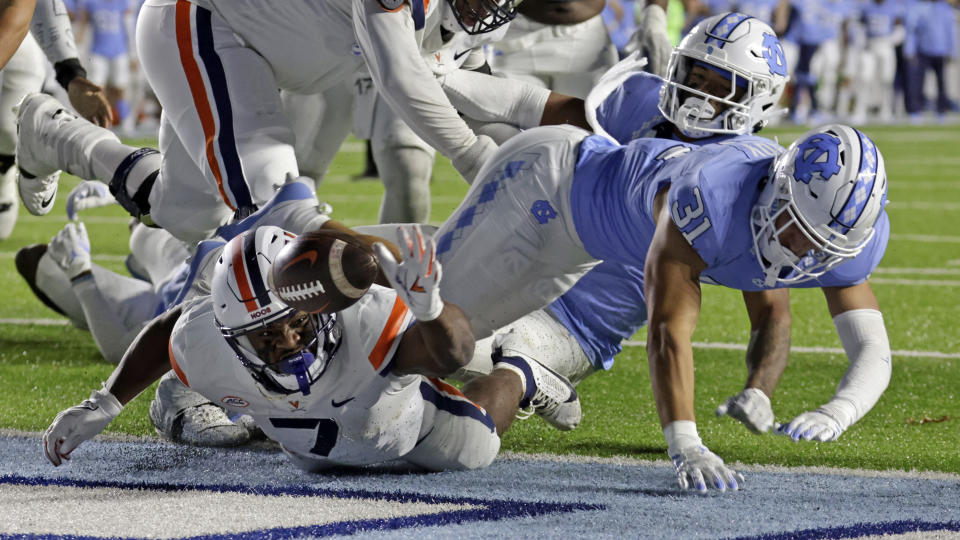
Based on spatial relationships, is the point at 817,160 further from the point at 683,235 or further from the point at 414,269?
the point at 414,269

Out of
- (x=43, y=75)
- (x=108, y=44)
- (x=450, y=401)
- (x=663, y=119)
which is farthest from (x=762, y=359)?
(x=108, y=44)

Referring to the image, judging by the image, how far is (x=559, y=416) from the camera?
346 centimetres

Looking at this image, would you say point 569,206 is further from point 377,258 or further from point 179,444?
point 179,444

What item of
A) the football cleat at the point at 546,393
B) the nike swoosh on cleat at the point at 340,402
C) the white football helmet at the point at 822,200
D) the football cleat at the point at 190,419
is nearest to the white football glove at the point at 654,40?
the football cleat at the point at 546,393

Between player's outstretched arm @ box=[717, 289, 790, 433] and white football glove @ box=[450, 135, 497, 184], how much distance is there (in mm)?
814

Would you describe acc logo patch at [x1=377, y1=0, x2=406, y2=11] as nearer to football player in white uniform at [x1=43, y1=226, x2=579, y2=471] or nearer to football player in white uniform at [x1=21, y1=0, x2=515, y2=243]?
football player in white uniform at [x1=21, y1=0, x2=515, y2=243]

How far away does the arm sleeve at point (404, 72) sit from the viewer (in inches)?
137

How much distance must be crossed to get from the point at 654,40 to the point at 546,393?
1879 millimetres

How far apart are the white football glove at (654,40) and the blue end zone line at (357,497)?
233 centimetres

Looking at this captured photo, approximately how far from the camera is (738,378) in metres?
4.26

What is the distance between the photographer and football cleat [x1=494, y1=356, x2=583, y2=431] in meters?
3.40

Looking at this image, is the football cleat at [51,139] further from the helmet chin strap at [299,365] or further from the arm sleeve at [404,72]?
the helmet chin strap at [299,365]

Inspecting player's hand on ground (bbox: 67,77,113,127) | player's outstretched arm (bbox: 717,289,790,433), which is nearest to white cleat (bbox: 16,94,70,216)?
player's hand on ground (bbox: 67,77,113,127)

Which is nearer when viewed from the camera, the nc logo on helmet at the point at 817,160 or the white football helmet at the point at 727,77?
the nc logo on helmet at the point at 817,160
